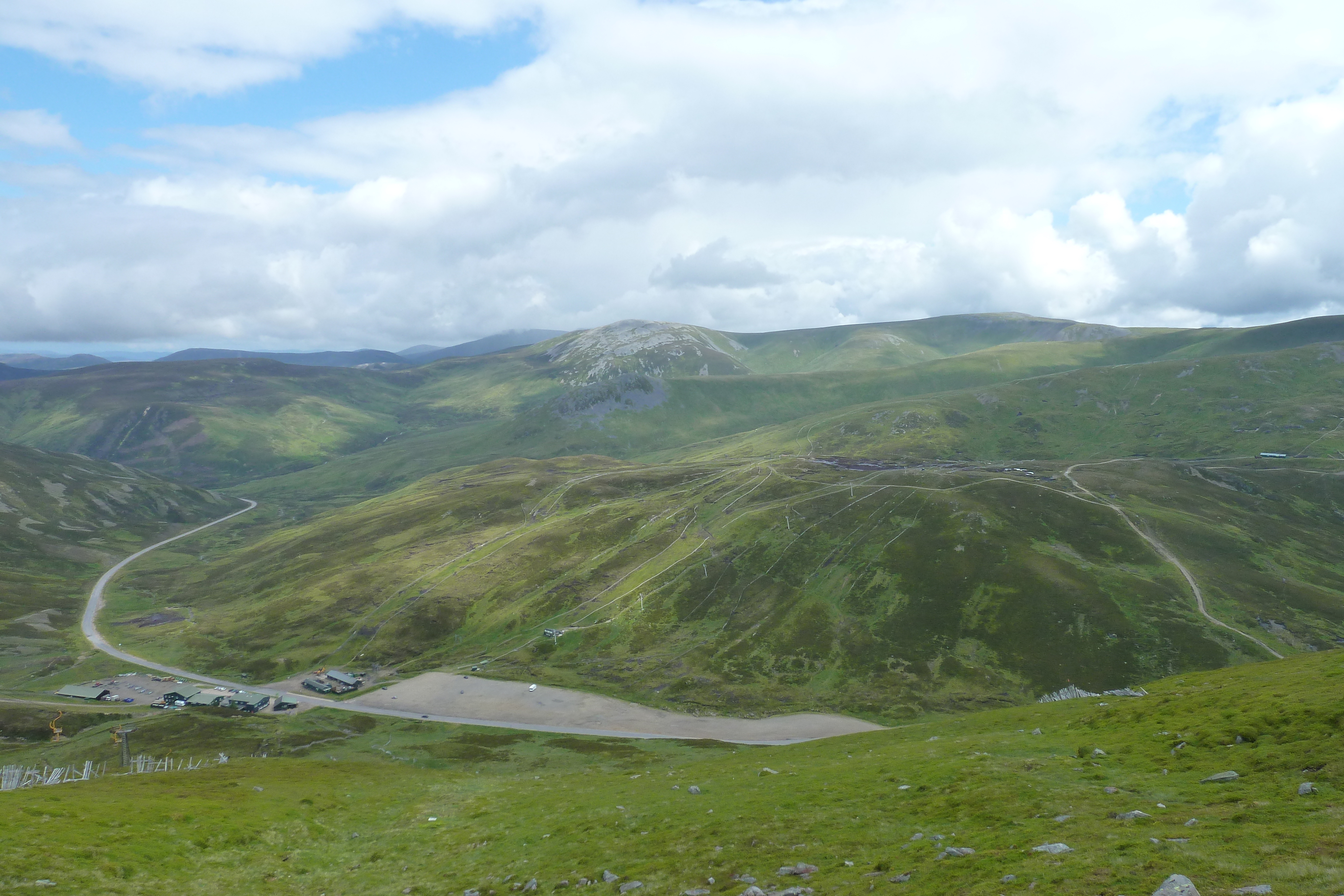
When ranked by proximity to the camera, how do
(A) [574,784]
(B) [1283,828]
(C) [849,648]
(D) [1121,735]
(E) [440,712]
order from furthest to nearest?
(C) [849,648] → (E) [440,712] → (A) [574,784] → (D) [1121,735] → (B) [1283,828]

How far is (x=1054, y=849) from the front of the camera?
25859 mm

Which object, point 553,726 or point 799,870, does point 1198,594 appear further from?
point 799,870

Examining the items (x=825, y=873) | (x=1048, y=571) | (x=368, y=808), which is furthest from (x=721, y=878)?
(x=1048, y=571)

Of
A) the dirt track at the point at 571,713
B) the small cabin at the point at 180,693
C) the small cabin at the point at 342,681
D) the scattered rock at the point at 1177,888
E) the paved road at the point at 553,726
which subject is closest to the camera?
the scattered rock at the point at 1177,888

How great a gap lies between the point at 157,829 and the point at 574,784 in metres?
36.4

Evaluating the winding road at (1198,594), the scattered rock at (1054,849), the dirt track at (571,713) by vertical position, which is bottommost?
the dirt track at (571,713)

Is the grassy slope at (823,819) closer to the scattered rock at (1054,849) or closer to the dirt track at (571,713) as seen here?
the scattered rock at (1054,849)

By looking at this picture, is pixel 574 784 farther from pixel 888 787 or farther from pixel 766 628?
pixel 766 628

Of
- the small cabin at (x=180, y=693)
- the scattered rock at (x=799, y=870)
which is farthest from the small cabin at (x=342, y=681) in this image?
the scattered rock at (x=799, y=870)

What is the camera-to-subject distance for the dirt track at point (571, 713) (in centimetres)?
13725

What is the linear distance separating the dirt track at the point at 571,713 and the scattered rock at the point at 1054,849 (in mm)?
111644

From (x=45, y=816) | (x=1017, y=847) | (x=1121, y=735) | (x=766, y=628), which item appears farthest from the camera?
(x=766, y=628)

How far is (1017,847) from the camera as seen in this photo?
27656 mm

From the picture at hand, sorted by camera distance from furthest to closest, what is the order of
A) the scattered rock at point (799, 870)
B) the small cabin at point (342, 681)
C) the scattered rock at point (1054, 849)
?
the small cabin at point (342, 681), the scattered rock at point (799, 870), the scattered rock at point (1054, 849)
